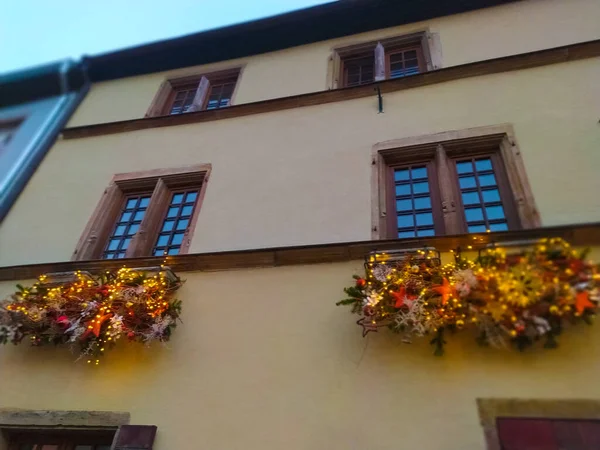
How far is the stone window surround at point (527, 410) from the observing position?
3.31 meters

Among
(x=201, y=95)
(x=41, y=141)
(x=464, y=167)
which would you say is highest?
(x=201, y=95)

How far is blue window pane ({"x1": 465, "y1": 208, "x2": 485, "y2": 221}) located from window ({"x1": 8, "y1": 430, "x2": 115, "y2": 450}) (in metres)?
4.25

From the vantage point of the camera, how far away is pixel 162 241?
599 centimetres

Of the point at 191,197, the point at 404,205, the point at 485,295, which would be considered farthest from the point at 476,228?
the point at 191,197

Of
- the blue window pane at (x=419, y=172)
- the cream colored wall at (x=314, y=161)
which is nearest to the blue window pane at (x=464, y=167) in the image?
the blue window pane at (x=419, y=172)

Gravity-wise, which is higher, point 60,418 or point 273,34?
point 273,34

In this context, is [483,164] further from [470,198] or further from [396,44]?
[396,44]

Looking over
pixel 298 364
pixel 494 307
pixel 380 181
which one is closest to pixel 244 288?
pixel 298 364

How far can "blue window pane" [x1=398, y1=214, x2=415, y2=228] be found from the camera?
512 centimetres

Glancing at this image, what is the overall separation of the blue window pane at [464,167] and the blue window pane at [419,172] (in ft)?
1.30

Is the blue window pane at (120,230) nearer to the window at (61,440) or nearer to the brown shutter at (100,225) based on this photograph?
the brown shutter at (100,225)

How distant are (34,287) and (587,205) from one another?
598 centimetres

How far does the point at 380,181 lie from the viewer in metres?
5.49

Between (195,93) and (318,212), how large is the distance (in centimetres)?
476
